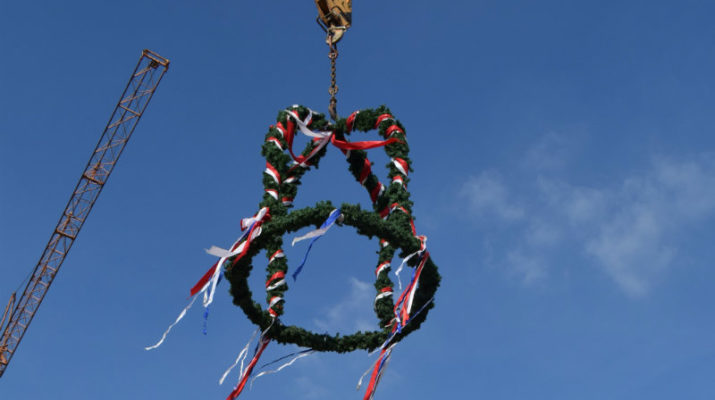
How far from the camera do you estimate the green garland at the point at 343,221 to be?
58.3 ft

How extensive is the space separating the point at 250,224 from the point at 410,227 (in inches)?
124

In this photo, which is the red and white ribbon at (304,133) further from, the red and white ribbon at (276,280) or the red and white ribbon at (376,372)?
the red and white ribbon at (376,372)

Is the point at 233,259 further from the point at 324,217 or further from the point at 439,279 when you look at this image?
the point at 439,279

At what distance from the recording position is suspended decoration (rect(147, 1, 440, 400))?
17750 mm

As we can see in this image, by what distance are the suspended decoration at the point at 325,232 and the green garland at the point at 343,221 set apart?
0.02 meters

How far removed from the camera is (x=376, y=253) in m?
19.6

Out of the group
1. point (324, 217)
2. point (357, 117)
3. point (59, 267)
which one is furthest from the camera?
point (59, 267)

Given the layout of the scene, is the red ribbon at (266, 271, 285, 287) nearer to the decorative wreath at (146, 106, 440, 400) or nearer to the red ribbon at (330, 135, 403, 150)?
the decorative wreath at (146, 106, 440, 400)

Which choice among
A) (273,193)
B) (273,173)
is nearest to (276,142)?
(273,173)

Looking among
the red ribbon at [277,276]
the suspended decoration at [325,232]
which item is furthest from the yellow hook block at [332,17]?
the red ribbon at [277,276]

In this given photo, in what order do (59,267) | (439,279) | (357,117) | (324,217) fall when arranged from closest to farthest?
(324,217)
(439,279)
(357,117)
(59,267)

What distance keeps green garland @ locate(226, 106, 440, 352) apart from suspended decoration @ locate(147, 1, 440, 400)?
0.06 ft

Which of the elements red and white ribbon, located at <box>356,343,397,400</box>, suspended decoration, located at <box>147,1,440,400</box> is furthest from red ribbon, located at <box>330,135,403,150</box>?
red and white ribbon, located at <box>356,343,397,400</box>

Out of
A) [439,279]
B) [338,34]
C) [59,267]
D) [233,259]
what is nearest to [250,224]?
[233,259]
